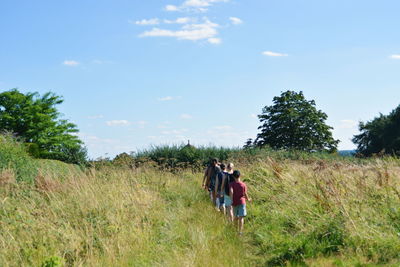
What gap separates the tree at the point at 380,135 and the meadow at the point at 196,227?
110 ft

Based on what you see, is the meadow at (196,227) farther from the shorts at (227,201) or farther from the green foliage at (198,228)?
the shorts at (227,201)

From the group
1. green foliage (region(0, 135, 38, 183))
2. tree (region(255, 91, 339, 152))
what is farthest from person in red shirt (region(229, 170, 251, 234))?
tree (region(255, 91, 339, 152))

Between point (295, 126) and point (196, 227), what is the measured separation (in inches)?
1279

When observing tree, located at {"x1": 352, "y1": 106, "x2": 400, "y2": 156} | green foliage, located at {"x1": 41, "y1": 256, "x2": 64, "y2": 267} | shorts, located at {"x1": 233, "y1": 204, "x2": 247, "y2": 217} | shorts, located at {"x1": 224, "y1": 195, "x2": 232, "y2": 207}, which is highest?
tree, located at {"x1": 352, "y1": 106, "x2": 400, "y2": 156}

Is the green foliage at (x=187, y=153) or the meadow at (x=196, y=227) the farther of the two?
the green foliage at (x=187, y=153)

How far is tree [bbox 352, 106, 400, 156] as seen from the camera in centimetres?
4381

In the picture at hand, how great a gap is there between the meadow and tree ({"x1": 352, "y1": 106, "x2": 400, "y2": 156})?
33602 mm

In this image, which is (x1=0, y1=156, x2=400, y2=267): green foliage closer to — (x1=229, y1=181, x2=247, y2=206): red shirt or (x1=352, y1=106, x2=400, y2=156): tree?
(x1=229, y1=181, x2=247, y2=206): red shirt

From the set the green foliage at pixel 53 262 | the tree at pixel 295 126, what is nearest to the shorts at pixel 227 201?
the green foliage at pixel 53 262

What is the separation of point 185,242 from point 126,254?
143cm

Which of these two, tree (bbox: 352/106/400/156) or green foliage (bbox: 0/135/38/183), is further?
tree (bbox: 352/106/400/156)

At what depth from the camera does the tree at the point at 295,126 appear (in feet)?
134

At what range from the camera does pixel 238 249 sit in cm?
832

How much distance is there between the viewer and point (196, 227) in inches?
373
